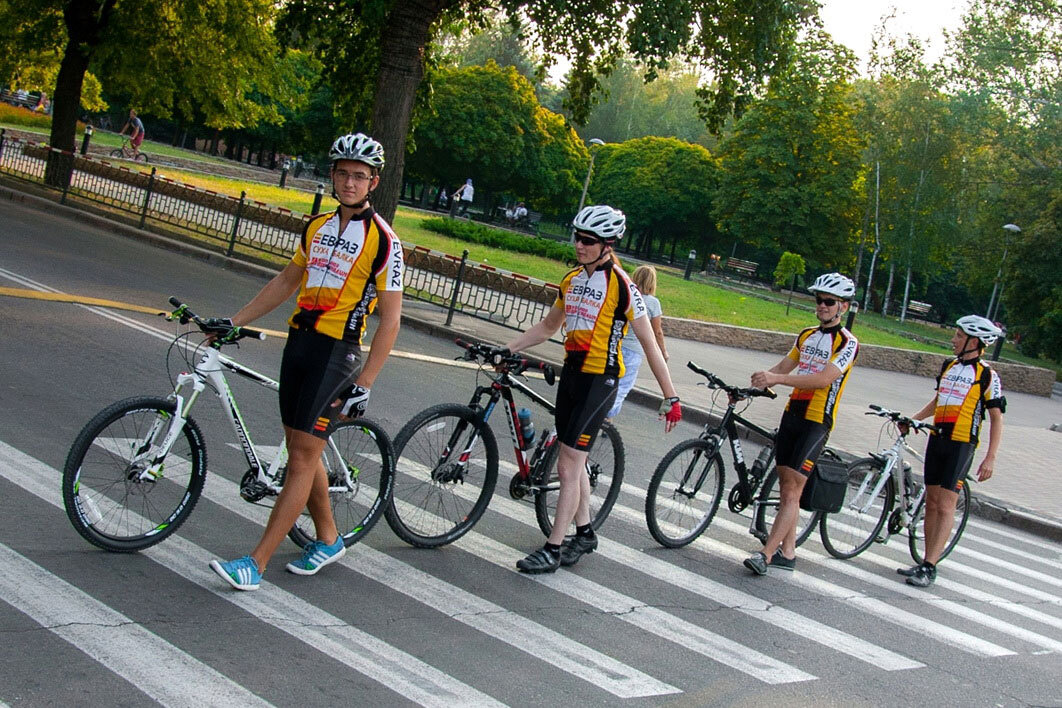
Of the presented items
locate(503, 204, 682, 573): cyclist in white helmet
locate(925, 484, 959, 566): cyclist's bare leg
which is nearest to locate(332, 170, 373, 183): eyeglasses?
locate(503, 204, 682, 573): cyclist in white helmet

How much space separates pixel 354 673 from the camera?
4.75 metres

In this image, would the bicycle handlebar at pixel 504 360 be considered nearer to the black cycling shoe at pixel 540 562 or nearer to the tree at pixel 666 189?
the black cycling shoe at pixel 540 562

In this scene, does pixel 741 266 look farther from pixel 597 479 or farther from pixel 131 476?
pixel 131 476

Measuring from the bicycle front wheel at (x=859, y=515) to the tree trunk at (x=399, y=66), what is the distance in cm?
1282

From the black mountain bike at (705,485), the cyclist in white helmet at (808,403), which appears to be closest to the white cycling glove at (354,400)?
the black mountain bike at (705,485)

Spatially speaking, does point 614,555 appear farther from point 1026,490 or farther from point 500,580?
point 1026,490

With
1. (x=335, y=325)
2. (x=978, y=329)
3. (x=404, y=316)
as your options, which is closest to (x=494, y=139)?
(x=404, y=316)

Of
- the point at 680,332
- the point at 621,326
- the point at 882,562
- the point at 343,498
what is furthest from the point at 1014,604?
the point at 680,332

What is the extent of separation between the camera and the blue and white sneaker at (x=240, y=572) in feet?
17.6

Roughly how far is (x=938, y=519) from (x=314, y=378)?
5399 mm

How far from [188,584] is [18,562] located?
29.1 inches

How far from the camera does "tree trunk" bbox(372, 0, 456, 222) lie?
19.8 m

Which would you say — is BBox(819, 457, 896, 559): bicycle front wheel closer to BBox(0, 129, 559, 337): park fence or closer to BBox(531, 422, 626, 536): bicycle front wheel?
BBox(531, 422, 626, 536): bicycle front wheel

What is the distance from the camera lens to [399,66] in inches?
782
